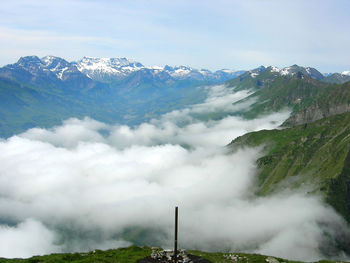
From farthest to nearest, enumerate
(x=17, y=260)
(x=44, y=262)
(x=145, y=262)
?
(x=17, y=260) < (x=44, y=262) < (x=145, y=262)

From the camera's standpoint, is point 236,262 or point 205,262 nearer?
point 205,262

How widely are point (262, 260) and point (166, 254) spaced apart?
94.5ft

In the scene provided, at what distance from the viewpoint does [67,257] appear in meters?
79.2

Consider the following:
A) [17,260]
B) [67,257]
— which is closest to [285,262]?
[67,257]

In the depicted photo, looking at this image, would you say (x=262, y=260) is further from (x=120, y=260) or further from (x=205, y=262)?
(x=120, y=260)

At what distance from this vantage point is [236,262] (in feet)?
260

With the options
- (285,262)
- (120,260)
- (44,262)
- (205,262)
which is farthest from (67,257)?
(285,262)

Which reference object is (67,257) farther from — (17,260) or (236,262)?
(236,262)

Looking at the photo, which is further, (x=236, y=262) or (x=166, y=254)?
(x=236, y=262)

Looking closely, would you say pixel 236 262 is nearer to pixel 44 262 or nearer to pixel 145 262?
pixel 145 262

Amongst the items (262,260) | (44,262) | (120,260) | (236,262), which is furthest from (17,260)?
(262,260)

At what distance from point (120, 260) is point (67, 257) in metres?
16.3

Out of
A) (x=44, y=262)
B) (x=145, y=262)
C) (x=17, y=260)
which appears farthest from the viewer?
(x=17, y=260)

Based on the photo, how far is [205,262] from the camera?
6850cm
